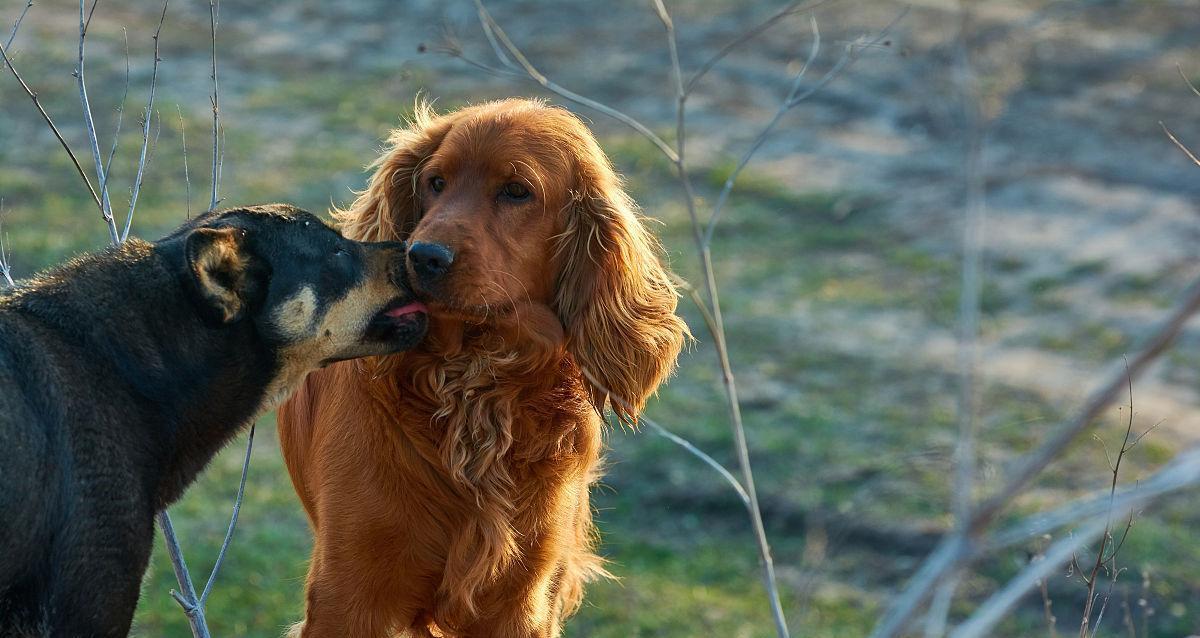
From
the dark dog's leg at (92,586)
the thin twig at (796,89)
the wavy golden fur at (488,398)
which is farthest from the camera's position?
the wavy golden fur at (488,398)

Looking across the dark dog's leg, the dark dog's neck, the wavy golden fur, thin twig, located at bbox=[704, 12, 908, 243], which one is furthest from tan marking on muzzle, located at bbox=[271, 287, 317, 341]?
thin twig, located at bbox=[704, 12, 908, 243]

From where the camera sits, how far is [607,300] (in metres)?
4.70

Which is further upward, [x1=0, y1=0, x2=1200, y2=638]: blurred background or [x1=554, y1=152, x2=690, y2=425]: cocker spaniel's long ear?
[x1=554, y1=152, x2=690, y2=425]: cocker spaniel's long ear

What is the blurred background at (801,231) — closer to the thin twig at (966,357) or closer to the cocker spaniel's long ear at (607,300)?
the thin twig at (966,357)

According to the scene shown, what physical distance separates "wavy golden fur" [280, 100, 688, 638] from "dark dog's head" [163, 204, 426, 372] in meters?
0.14

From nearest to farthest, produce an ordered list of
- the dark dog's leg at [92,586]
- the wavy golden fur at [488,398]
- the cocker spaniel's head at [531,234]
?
the dark dog's leg at [92,586]
the cocker spaniel's head at [531,234]
the wavy golden fur at [488,398]

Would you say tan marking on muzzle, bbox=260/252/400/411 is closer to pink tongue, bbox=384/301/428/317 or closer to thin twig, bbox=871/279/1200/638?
pink tongue, bbox=384/301/428/317

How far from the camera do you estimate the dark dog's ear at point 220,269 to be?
4211mm

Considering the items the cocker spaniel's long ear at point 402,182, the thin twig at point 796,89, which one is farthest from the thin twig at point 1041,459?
the cocker spaniel's long ear at point 402,182

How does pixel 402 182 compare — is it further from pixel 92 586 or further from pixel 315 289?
pixel 92 586

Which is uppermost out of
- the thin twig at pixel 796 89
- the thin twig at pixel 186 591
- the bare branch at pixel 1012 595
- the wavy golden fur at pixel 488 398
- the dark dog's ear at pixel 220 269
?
the bare branch at pixel 1012 595

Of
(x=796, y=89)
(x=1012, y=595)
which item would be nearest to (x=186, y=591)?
(x=796, y=89)

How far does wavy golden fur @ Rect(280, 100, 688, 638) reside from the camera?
176 inches

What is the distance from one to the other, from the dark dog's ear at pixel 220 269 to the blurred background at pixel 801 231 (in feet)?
1.16
